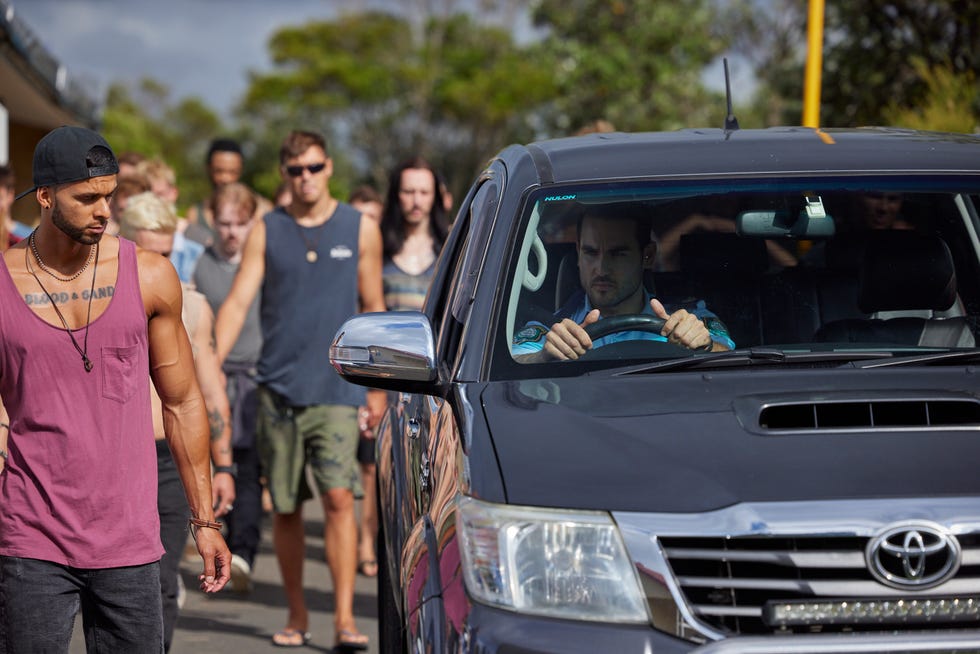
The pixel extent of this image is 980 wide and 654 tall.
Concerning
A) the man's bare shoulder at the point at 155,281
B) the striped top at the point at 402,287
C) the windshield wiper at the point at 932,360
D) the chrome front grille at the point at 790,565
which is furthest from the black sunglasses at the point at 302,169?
the chrome front grille at the point at 790,565

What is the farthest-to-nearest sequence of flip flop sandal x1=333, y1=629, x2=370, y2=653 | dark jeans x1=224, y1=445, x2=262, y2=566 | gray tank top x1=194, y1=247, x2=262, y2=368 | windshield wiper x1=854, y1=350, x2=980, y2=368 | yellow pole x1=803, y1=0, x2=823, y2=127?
yellow pole x1=803, y1=0, x2=823, y2=127 → gray tank top x1=194, y1=247, x2=262, y2=368 → dark jeans x1=224, y1=445, x2=262, y2=566 → flip flop sandal x1=333, y1=629, x2=370, y2=653 → windshield wiper x1=854, y1=350, x2=980, y2=368

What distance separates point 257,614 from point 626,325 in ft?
14.7

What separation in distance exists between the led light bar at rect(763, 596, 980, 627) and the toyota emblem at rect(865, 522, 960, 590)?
40 mm

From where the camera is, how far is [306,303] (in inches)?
287

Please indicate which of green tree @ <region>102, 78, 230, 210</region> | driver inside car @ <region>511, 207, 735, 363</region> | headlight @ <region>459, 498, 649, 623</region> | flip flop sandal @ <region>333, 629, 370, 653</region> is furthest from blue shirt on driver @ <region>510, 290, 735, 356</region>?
green tree @ <region>102, 78, 230, 210</region>

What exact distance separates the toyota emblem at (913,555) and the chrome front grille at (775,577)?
0.05ft

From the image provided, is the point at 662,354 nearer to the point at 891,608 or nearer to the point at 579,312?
the point at 579,312

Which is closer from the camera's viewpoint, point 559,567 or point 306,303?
point 559,567

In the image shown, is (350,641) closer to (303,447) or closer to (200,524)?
(303,447)

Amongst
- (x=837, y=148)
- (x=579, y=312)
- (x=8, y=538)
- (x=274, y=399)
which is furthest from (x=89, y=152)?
(x=274, y=399)

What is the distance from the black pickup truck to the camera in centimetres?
293

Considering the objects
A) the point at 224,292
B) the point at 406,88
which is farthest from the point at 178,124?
the point at 224,292

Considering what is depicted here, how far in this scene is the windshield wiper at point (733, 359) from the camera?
12.0ft

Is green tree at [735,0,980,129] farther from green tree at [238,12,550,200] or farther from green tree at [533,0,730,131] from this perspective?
green tree at [238,12,550,200]
